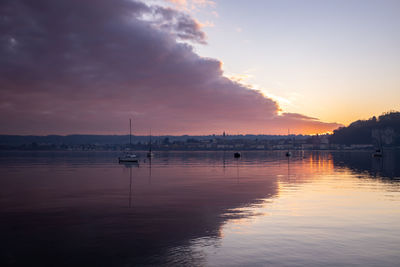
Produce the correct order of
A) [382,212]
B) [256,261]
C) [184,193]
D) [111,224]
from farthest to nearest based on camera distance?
1. [184,193]
2. [382,212]
3. [111,224]
4. [256,261]

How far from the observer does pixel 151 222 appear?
25203 millimetres

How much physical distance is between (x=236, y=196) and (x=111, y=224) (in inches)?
664

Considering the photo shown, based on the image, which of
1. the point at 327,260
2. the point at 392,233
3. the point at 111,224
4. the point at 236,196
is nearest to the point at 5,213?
the point at 111,224

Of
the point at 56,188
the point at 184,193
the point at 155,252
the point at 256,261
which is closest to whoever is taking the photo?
the point at 256,261

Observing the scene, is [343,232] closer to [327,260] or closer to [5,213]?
[327,260]

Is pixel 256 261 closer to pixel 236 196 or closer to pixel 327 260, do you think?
pixel 327 260

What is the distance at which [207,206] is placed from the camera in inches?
1248

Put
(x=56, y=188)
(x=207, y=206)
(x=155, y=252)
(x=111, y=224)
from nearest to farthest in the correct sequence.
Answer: (x=155, y=252) → (x=111, y=224) → (x=207, y=206) → (x=56, y=188)

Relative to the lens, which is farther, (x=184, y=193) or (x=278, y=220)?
(x=184, y=193)

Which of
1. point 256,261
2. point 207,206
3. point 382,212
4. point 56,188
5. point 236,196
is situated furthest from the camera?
point 56,188

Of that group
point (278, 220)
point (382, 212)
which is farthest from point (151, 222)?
point (382, 212)

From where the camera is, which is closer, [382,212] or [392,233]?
[392,233]

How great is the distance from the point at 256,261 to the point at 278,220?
31.5ft

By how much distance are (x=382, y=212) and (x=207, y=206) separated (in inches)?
576
